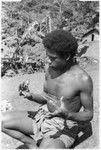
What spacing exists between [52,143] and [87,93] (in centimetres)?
61

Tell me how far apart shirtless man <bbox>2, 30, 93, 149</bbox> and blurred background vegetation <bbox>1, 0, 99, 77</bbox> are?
2952mm

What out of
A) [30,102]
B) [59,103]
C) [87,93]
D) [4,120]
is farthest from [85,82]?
[30,102]

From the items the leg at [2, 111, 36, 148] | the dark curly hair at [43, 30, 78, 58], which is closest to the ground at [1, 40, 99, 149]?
the leg at [2, 111, 36, 148]

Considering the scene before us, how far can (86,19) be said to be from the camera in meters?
8.73

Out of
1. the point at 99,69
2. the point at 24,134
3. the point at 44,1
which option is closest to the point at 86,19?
the point at 44,1

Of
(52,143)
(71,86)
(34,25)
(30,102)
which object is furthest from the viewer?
(34,25)

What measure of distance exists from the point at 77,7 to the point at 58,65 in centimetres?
537

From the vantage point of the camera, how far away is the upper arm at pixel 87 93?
12.7ft

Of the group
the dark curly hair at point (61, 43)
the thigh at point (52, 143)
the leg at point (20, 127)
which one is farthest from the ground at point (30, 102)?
the dark curly hair at point (61, 43)

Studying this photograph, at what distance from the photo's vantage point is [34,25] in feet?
27.9

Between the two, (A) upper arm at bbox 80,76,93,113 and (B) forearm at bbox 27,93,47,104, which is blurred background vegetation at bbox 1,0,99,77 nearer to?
(B) forearm at bbox 27,93,47,104

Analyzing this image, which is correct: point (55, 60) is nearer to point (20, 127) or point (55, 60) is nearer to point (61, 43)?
point (61, 43)

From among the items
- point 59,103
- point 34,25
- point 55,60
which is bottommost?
point 59,103

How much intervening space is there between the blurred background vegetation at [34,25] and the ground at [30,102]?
0.52m
